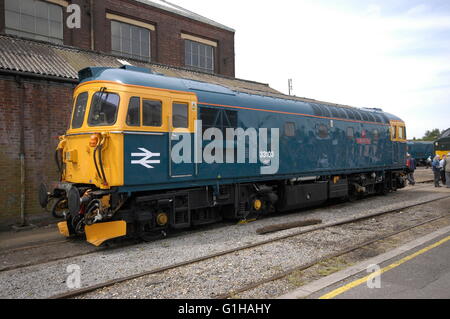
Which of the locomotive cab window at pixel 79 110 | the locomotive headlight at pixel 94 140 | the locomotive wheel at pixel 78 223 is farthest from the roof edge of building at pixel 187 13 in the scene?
the locomotive wheel at pixel 78 223

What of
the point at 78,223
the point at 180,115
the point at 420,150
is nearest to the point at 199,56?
the point at 180,115

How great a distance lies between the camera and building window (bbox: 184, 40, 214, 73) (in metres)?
20.3

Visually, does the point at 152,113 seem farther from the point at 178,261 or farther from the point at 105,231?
the point at 178,261

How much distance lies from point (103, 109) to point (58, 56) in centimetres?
661

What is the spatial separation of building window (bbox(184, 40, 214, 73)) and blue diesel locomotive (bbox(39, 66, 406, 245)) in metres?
10.2

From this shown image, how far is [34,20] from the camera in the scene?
1513 centimetres

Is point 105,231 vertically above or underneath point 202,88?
underneath

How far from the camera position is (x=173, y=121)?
806 centimetres

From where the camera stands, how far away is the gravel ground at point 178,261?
16.8 ft

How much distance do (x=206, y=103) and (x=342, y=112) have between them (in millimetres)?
7103

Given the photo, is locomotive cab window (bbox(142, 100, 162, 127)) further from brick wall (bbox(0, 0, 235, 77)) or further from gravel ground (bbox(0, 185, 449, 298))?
brick wall (bbox(0, 0, 235, 77))

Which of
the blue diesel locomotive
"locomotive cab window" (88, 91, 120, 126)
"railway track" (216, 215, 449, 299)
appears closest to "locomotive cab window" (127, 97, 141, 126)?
the blue diesel locomotive

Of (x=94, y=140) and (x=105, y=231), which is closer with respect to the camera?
(x=94, y=140)
